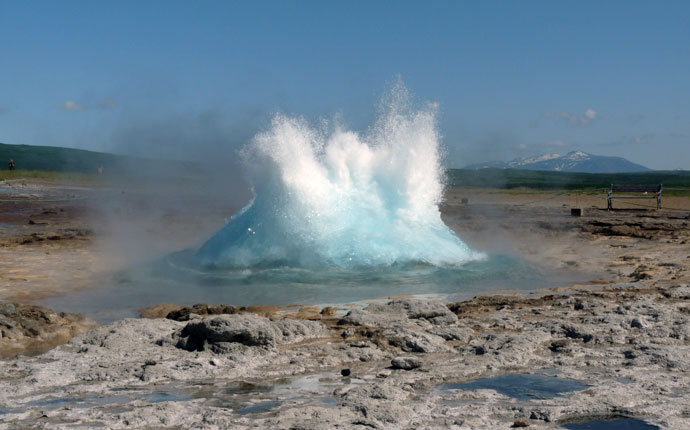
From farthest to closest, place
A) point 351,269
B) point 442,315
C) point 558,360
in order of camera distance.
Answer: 1. point 351,269
2. point 442,315
3. point 558,360

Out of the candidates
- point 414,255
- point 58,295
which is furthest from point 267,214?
point 58,295

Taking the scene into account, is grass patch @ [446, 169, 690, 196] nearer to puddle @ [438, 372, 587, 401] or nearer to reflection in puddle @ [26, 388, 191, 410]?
puddle @ [438, 372, 587, 401]

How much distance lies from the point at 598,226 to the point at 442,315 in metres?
11.9

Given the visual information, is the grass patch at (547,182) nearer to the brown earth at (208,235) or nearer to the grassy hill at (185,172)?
the grassy hill at (185,172)

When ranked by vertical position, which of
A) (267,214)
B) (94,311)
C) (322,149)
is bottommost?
(94,311)

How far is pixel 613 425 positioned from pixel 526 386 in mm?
780

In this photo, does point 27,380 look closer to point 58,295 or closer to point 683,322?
point 58,295

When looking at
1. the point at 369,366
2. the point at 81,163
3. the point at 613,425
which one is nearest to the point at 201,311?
the point at 369,366

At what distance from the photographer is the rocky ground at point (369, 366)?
3.96m

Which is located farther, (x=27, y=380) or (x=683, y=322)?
(x=683, y=322)

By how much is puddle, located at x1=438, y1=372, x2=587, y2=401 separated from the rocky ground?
72mm

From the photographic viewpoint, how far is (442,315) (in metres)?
6.53

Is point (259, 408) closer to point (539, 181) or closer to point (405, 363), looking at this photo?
point (405, 363)

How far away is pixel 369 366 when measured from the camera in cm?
507
